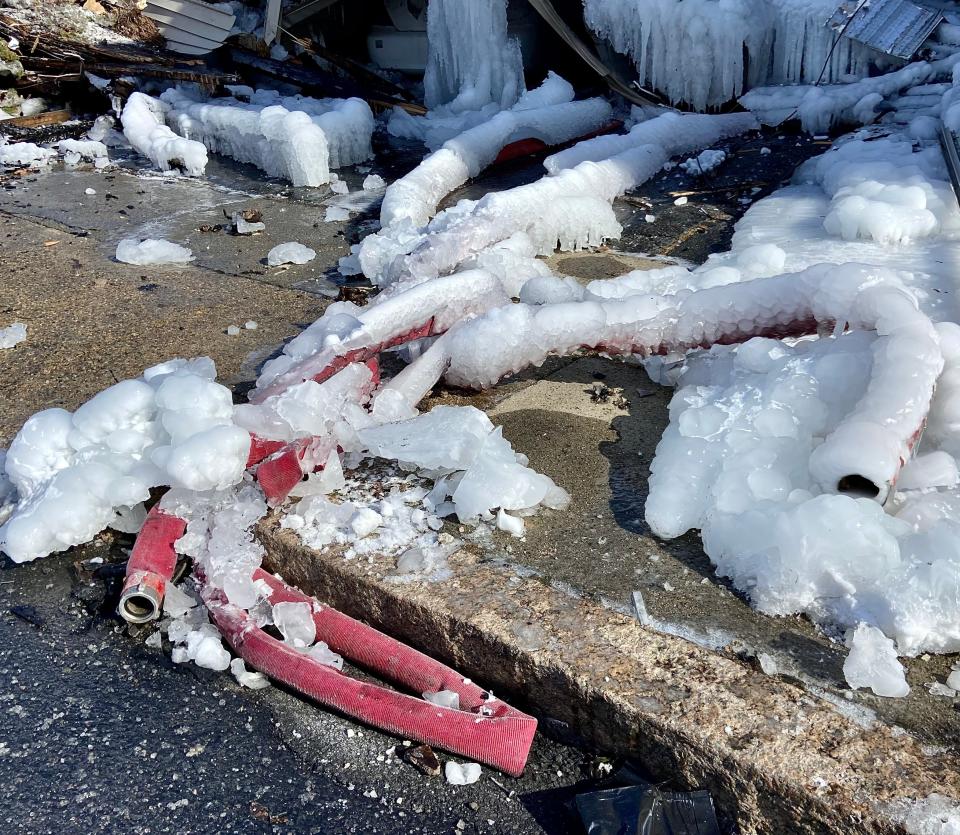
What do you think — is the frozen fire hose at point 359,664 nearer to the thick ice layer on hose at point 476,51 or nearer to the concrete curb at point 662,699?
the concrete curb at point 662,699

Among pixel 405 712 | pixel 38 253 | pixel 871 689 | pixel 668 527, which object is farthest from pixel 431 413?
pixel 38 253

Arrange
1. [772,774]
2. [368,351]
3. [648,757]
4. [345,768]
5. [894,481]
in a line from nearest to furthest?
[772,774]
[648,757]
[345,768]
[894,481]
[368,351]

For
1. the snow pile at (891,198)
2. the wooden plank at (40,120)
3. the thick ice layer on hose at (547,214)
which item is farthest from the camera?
the wooden plank at (40,120)

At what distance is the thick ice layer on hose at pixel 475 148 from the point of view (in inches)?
180

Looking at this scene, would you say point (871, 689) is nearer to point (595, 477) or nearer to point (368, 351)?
point (595, 477)

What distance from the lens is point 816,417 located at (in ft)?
7.59

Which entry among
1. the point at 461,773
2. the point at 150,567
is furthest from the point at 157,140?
the point at 461,773

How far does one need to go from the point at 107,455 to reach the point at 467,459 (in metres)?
0.92

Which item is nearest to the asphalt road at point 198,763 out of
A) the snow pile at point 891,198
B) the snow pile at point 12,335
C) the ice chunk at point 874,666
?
the ice chunk at point 874,666

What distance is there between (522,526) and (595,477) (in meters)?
0.32

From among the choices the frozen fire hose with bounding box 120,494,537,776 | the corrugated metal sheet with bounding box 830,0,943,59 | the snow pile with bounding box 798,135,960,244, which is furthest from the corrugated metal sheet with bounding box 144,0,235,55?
the frozen fire hose with bounding box 120,494,537,776

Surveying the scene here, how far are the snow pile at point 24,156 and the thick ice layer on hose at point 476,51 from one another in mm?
2954

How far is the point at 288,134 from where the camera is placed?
214 inches

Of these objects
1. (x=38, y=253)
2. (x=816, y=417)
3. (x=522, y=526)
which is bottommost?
(x=38, y=253)
